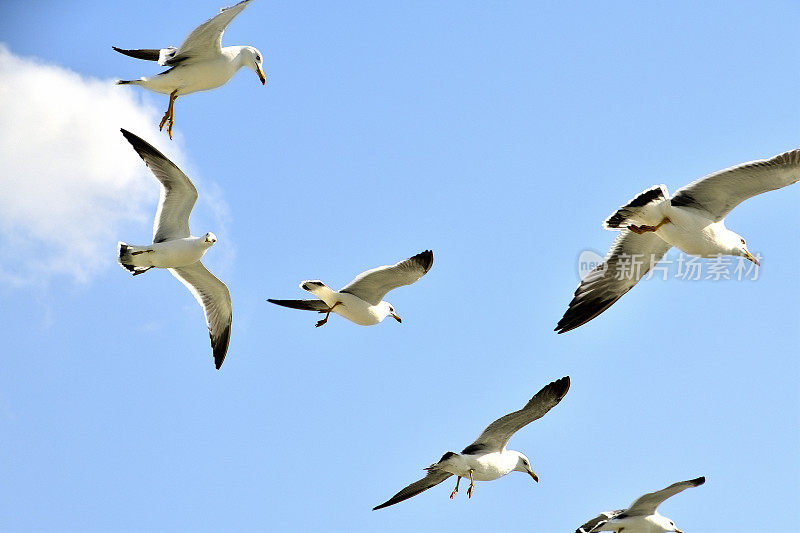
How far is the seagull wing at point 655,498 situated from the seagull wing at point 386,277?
3.74m

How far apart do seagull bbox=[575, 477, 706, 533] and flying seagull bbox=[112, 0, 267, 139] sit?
6754 mm

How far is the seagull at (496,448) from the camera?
40.4ft

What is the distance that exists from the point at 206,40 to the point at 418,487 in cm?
605

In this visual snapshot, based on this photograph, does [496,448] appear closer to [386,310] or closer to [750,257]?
[386,310]

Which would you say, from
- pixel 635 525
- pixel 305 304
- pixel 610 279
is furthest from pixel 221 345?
pixel 635 525

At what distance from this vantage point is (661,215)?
35.3 ft

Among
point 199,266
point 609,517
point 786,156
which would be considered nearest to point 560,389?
point 609,517

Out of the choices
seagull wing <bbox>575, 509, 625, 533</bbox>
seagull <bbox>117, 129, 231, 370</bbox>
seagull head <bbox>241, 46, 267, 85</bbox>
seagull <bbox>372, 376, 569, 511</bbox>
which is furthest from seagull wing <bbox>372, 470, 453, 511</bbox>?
seagull head <bbox>241, 46, 267, 85</bbox>

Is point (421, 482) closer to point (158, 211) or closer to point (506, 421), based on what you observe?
point (506, 421)

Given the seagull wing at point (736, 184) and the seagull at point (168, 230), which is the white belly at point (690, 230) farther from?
the seagull at point (168, 230)

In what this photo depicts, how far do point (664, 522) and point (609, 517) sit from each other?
69 cm

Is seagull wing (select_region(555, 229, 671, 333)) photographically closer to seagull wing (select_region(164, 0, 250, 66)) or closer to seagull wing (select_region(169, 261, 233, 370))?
seagull wing (select_region(169, 261, 233, 370))

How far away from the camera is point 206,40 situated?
11672 mm

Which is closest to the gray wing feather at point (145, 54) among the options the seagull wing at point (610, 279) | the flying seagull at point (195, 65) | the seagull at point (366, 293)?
the flying seagull at point (195, 65)
